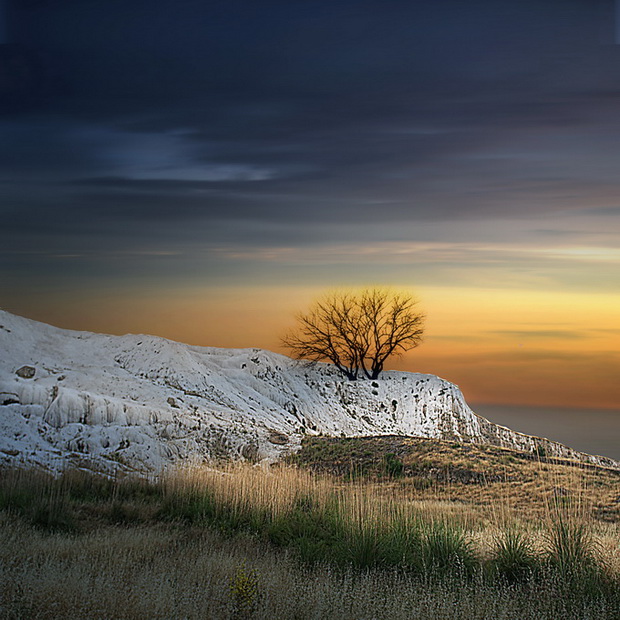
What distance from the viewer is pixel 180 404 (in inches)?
806

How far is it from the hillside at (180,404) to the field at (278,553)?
3344mm

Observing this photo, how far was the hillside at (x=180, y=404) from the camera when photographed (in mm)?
16350

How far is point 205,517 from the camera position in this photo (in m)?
11.0

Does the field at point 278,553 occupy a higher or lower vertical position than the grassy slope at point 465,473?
lower

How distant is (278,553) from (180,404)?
11.8 metres

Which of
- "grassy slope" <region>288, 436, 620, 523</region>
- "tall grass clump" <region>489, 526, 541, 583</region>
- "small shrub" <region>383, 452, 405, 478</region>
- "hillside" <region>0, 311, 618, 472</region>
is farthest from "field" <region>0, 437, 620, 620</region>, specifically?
"hillside" <region>0, 311, 618, 472</region>

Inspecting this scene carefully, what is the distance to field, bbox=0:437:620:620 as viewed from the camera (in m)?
6.28

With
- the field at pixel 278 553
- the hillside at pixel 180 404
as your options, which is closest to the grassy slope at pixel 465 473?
the field at pixel 278 553

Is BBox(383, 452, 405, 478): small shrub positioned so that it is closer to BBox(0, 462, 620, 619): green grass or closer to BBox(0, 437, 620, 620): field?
BBox(0, 437, 620, 620): field

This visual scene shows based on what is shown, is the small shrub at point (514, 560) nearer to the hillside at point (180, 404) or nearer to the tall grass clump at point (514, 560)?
the tall grass clump at point (514, 560)

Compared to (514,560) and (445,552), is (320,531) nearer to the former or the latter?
(445,552)

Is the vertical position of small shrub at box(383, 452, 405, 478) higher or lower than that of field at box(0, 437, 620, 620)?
higher

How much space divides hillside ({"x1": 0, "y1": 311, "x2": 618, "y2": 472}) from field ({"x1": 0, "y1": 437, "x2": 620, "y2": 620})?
11.0 ft

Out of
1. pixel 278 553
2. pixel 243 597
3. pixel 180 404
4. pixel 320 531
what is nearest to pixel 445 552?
pixel 320 531
